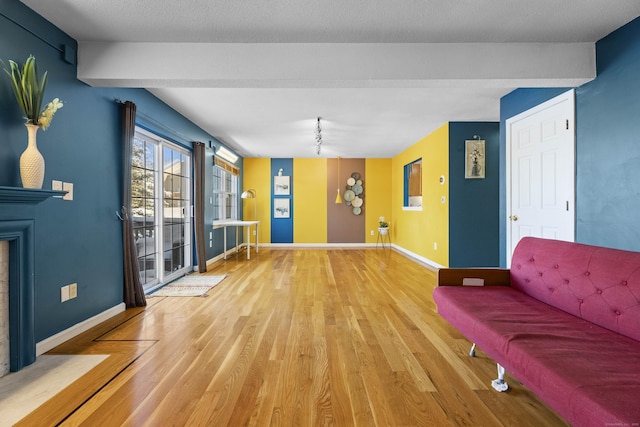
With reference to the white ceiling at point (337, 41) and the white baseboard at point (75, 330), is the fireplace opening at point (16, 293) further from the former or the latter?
the white ceiling at point (337, 41)

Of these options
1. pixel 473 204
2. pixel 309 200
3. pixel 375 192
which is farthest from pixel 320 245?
pixel 473 204

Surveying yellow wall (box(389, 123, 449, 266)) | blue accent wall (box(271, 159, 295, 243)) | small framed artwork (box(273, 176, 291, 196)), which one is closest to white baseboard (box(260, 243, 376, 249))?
blue accent wall (box(271, 159, 295, 243))

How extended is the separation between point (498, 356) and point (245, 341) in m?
1.79

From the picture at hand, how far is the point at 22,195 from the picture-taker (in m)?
1.93

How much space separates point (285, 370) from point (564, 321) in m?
1.69

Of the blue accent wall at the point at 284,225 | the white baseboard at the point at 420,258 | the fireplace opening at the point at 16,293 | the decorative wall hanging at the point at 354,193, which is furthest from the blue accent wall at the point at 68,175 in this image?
the decorative wall hanging at the point at 354,193

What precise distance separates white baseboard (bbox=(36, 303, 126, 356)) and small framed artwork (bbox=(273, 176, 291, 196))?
5.60m

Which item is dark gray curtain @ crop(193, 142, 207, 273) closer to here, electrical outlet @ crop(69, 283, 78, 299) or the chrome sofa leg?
electrical outlet @ crop(69, 283, 78, 299)

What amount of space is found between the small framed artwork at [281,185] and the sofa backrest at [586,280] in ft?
22.0

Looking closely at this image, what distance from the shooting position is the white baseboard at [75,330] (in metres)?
2.30

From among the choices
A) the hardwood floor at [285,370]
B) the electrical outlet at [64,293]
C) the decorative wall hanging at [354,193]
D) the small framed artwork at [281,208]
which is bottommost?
the hardwood floor at [285,370]

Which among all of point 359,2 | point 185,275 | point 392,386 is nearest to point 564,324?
point 392,386

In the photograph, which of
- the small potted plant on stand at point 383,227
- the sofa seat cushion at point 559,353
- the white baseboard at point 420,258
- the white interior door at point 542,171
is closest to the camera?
the sofa seat cushion at point 559,353

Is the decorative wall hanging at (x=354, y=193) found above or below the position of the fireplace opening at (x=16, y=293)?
above
